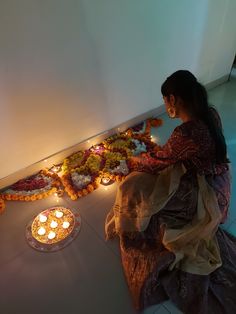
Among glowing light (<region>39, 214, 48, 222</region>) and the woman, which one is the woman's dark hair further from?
glowing light (<region>39, 214, 48, 222</region>)

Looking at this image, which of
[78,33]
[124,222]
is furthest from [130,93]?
[124,222]

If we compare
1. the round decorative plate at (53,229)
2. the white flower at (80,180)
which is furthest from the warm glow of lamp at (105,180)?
the round decorative plate at (53,229)

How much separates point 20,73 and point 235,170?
175cm

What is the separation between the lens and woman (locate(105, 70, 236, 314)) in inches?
44.5

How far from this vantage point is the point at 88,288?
1.25 meters

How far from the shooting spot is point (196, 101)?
114 centimetres

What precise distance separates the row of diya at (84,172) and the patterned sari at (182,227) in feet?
2.07

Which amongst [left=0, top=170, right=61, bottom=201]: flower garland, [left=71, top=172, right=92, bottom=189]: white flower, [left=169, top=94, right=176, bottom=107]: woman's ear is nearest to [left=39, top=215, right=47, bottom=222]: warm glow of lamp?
[left=0, top=170, right=61, bottom=201]: flower garland

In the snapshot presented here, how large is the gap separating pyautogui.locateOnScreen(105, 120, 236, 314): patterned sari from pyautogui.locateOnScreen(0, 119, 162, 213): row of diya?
2.07 ft

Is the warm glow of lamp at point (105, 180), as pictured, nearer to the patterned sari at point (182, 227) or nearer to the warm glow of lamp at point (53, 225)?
the warm glow of lamp at point (53, 225)

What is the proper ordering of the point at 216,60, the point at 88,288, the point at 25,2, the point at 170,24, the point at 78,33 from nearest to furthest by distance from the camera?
the point at 88,288 → the point at 25,2 → the point at 78,33 → the point at 170,24 → the point at 216,60

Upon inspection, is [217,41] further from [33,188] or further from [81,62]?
[33,188]

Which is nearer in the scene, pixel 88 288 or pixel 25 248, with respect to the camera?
pixel 88 288

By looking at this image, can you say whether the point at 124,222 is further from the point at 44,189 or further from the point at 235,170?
the point at 235,170
